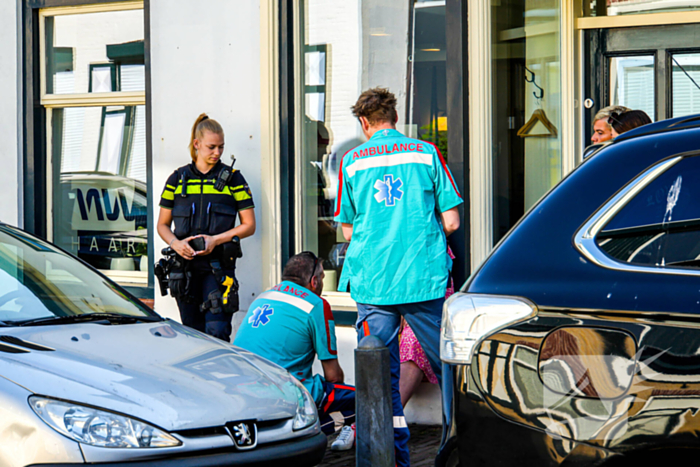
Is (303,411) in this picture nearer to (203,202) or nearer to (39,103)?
(203,202)

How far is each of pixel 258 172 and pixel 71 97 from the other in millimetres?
2298

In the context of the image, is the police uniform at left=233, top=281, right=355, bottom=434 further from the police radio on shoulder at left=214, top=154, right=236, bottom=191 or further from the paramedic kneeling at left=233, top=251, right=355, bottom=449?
the police radio on shoulder at left=214, top=154, right=236, bottom=191

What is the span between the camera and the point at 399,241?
4.45 m

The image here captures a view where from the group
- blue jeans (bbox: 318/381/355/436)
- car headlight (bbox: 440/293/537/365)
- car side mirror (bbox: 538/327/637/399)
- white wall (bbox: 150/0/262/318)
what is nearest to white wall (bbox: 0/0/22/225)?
white wall (bbox: 150/0/262/318)

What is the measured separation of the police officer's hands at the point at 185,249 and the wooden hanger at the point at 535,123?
8.31 feet

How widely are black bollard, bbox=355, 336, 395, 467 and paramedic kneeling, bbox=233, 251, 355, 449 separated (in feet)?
2.22

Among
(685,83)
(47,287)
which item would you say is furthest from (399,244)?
(685,83)

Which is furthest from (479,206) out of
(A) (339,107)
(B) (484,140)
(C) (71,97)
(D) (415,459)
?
(C) (71,97)

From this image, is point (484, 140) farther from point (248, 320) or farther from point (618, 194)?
point (618, 194)

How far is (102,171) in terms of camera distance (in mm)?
7703

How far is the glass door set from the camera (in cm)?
590

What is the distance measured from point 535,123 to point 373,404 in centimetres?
314

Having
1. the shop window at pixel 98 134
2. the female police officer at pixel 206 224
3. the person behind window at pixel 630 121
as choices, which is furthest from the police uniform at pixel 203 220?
the person behind window at pixel 630 121

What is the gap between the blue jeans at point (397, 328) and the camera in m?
4.35
